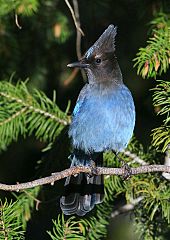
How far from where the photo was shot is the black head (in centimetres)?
304

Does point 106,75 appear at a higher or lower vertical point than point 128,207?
higher

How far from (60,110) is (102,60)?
0.37 m

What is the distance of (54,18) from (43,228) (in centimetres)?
131

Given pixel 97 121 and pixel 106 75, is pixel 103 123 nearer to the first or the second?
pixel 97 121

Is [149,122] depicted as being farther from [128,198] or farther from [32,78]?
[128,198]

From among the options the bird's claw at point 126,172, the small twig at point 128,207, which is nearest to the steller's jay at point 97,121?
the small twig at point 128,207

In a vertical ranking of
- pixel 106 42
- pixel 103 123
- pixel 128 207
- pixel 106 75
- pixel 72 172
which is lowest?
pixel 128 207

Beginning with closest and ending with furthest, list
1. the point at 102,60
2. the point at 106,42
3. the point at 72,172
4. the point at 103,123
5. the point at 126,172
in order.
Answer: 1. the point at 72,172
2. the point at 126,172
3. the point at 103,123
4. the point at 106,42
5. the point at 102,60

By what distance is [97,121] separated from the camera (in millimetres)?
2969

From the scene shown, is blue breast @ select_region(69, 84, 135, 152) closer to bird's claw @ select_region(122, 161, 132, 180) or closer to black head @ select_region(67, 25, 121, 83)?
black head @ select_region(67, 25, 121, 83)

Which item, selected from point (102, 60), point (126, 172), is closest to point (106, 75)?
point (102, 60)

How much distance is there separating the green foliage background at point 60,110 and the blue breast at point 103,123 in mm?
82

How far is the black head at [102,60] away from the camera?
304 centimetres

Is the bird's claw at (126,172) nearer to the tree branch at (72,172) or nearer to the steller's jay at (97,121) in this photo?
the tree branch at (72,172)
